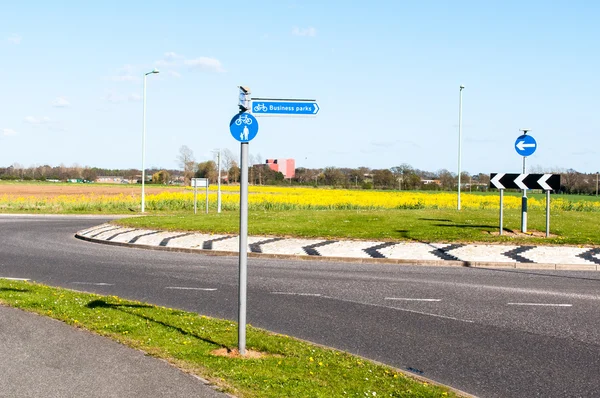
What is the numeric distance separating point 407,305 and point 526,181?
424 inches

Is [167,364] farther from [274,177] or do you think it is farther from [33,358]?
[274,177]

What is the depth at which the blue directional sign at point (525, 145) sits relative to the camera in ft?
63.8

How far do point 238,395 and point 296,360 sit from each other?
131cm

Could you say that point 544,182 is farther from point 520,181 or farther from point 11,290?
Result: point 11,290

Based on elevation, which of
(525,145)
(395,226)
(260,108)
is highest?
(525,145)

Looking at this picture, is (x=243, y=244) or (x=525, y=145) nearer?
(x=243, y=244)

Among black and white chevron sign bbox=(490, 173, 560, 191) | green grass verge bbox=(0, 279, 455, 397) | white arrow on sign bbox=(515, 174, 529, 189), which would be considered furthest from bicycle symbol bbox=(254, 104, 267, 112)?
white arrow on sign bbox=(515, 174, 529, 189)

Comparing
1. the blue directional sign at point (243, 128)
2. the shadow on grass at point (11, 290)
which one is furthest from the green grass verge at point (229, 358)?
the blue directional sign at point (243, 128)

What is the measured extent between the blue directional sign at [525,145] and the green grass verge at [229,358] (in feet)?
44.5

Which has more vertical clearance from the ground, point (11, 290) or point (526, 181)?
point (526, 181)

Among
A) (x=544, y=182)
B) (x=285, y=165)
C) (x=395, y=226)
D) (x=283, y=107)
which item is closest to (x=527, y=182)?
(x=544, y=182)

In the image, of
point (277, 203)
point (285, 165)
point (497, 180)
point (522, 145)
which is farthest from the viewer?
point (277, 203)

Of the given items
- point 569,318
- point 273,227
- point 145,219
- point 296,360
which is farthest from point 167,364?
point 145,219

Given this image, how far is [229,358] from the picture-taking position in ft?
21.8
